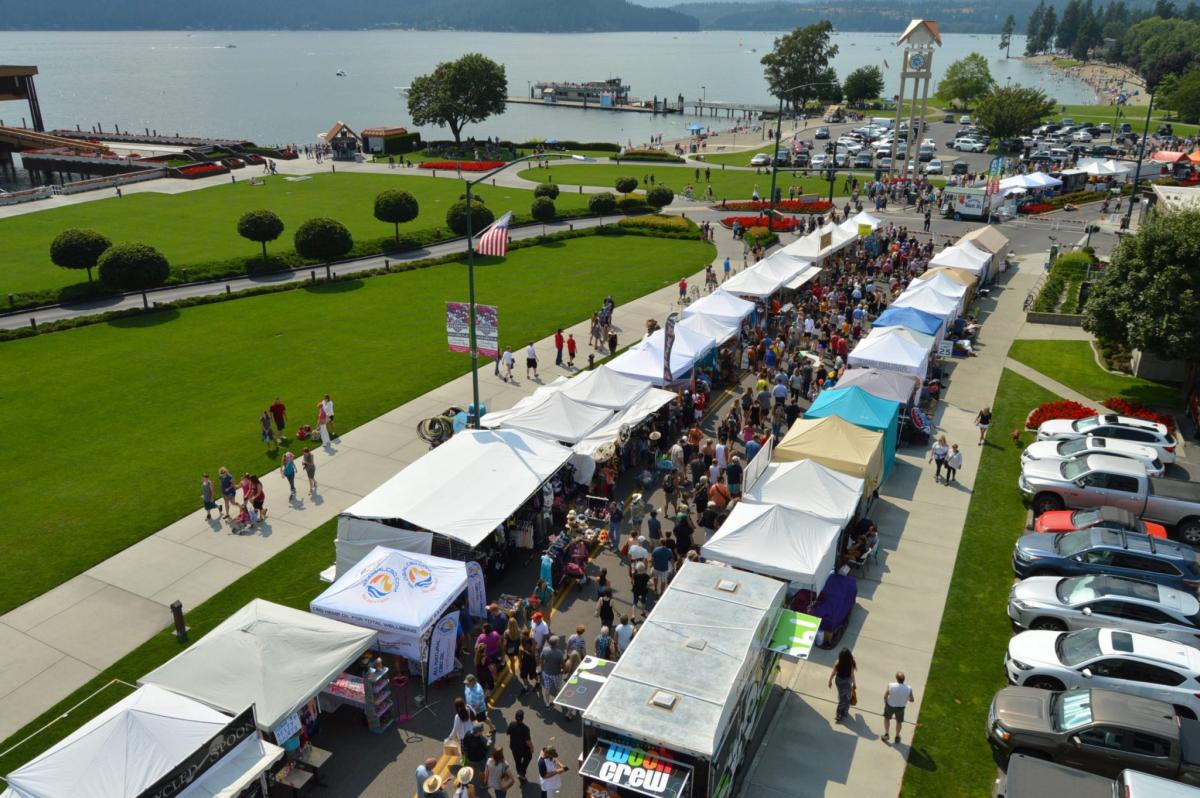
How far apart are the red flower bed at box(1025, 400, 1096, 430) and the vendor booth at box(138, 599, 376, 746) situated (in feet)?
69.2

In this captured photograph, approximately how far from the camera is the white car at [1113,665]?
46.1 feet

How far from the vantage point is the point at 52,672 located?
1586 centimetres

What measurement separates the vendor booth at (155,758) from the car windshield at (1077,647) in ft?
43.0

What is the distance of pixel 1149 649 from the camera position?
14.5 metres

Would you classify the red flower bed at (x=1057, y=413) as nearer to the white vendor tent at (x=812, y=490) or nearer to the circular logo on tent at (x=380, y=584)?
the white vendor tent at (x=812, y=490)

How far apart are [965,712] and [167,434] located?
2307cm

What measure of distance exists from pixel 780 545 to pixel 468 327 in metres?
10.3

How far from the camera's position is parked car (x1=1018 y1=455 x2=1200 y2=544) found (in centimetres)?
2036

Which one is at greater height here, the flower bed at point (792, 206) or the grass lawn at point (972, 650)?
the flower bed at point (792, 206)

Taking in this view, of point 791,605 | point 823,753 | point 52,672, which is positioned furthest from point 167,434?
point 823,753

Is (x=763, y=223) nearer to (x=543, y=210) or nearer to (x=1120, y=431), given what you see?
(x=543, y=210)

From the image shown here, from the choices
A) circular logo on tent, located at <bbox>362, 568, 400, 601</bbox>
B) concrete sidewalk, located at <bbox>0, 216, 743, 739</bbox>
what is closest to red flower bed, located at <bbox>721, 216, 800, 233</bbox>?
concrete sidewalk, located at <bbox>0, 216, 743, 739</bbox>

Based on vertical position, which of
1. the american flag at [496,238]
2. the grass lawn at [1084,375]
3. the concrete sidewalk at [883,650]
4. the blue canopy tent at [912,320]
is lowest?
the concrete sidewalk at [883,650]

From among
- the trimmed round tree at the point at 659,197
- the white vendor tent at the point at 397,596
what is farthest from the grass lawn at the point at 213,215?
the white vendor tent at the point at 397,596
